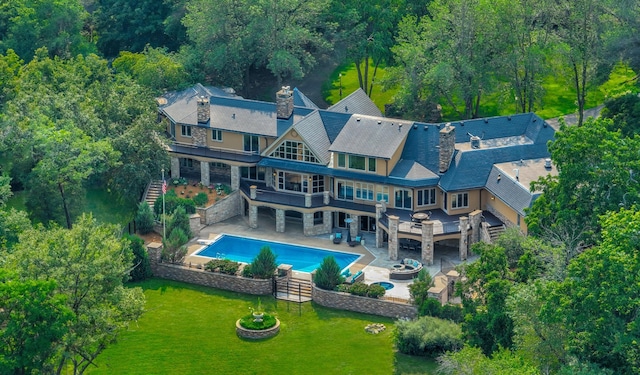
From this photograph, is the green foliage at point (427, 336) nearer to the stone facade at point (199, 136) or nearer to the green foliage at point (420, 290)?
the green foliage at point (420, 290)

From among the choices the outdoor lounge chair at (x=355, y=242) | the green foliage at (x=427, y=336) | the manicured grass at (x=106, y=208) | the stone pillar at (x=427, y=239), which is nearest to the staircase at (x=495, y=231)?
the stone pillar at (x=427, y=239)

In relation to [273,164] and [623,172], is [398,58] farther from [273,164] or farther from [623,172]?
[623,172]

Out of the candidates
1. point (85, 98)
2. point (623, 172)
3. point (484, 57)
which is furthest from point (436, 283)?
point (85, 98)

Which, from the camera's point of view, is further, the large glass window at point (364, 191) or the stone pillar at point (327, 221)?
the stone pillar at point (327, 221)

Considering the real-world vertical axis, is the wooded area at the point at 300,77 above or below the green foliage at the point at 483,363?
above

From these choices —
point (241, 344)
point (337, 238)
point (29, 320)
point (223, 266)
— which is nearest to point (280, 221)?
point (337, 238)

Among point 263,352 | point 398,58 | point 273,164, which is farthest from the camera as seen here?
point 398,58
